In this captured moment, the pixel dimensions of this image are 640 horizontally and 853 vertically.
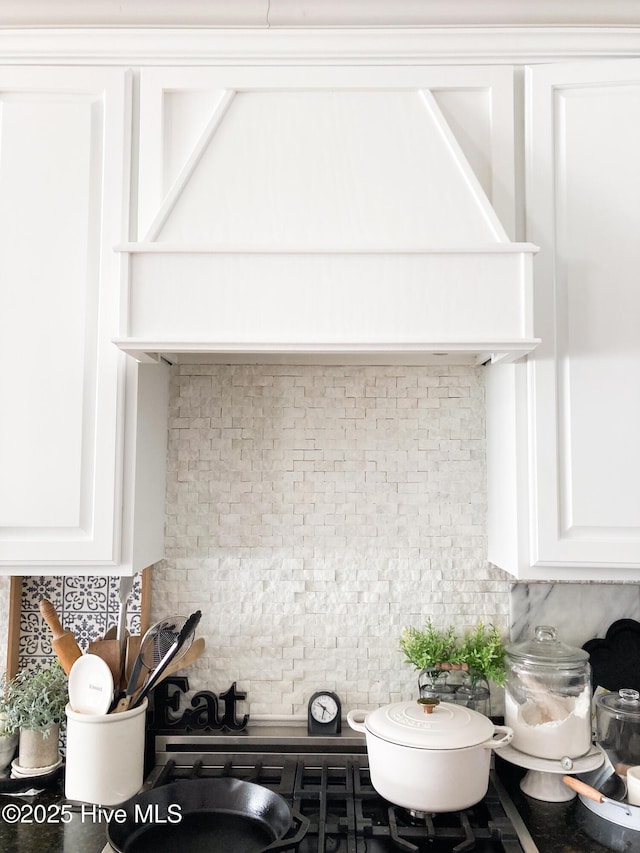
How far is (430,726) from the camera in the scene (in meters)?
1.24

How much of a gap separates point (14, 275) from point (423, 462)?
0.97 metres

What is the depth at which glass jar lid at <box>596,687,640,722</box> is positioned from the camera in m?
1.35

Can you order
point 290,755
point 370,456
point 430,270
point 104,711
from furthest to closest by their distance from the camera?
point 370,456 → point 290,755 → point 104,711 → point 430,270

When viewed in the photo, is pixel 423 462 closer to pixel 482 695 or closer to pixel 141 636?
pixel 482 695

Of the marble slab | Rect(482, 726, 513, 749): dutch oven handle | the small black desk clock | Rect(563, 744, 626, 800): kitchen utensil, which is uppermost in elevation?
the marble slab

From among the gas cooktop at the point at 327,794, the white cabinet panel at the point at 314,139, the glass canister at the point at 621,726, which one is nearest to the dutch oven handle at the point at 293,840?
the gas cooktop at the point at 327,794

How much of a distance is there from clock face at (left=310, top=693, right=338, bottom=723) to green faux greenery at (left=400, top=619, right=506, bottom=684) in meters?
0.20

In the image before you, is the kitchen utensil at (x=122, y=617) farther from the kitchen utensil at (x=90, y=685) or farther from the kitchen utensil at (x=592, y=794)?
the kitchen utensil at (x=592, y=794)

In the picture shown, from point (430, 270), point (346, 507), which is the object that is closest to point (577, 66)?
point (430, 270)

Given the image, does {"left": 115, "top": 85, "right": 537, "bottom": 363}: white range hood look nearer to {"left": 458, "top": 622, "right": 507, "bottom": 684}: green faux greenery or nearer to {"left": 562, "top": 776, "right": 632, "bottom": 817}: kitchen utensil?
{"left": 458, "top": 622, "right": 507, "bottom": 684}: green faux greenery

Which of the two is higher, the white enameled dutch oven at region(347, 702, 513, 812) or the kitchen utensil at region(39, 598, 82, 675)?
the kitchen utensil at region(39, 598, 82, 675)

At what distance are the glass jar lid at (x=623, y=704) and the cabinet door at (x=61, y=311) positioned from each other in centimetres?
107

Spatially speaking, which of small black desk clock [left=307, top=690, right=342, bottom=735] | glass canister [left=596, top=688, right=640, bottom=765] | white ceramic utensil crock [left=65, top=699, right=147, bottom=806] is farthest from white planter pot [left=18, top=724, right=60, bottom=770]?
glass canister [left=596, top=688, right=640, bottom=765]

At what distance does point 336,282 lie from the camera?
117 cm
